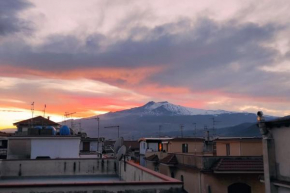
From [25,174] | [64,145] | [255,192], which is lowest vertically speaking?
[255,192]

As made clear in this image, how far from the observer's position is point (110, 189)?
1102 centimetres

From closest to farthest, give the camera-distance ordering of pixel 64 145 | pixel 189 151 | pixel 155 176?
pixel 155 176 < pixel 64 145 < pixel 189 151

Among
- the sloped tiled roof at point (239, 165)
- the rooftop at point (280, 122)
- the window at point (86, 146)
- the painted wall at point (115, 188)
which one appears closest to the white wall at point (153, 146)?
the window at point (86, 146)

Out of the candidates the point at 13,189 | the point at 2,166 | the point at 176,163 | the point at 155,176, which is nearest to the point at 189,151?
the point at 176,163

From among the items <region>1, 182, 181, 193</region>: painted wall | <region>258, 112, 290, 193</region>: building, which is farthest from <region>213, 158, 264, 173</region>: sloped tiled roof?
<region>1, 182, 181, 193</region>: painted wall

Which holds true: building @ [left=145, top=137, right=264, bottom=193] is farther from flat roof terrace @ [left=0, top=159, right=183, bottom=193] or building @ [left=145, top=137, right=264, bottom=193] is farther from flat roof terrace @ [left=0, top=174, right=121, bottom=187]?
flat roof terrace @ [left=0, top=174, right=121, bottom=187]

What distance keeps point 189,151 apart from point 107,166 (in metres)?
19.8

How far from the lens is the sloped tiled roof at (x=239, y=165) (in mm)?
23422

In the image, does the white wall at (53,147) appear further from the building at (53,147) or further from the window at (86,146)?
the window at (86,146)

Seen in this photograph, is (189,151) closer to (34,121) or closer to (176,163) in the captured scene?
(176,163)

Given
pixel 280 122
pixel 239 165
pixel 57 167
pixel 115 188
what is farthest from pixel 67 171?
pixel 280 122

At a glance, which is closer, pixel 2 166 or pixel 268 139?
pixel 268 139

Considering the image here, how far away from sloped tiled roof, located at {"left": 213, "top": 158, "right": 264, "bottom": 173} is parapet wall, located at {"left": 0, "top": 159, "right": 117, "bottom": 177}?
26.2 feet

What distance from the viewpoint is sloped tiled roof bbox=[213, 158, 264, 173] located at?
23422mm
